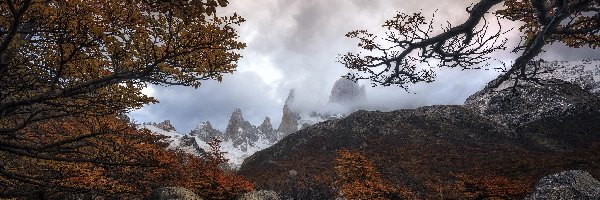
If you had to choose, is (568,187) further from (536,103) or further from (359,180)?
(536,103)

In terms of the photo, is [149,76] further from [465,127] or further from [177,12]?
[465,127]

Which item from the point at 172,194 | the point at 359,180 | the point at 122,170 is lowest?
the point at 359,180

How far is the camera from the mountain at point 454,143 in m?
24.5

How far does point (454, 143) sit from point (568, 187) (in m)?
22.2

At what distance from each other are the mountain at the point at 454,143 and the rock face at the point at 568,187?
718 centimetres

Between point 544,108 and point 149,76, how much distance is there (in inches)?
1730

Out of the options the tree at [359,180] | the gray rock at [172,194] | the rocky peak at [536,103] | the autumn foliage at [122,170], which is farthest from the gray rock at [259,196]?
the rocky peak at [536,103]

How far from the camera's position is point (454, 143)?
33719 millimetres

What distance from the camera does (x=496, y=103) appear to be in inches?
1686

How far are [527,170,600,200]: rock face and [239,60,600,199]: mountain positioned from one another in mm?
→ 7176

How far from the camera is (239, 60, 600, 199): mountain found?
80.3ft

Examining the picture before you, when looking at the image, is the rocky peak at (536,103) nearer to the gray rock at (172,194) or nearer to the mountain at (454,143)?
the mountain at (454,143)

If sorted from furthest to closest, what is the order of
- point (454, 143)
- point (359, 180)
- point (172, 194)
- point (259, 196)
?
1. point (454, 143)
2. point (359, 180)
3. point (259, 196)
4. point (172, 194)

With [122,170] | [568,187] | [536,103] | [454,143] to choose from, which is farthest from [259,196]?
[536,103]
